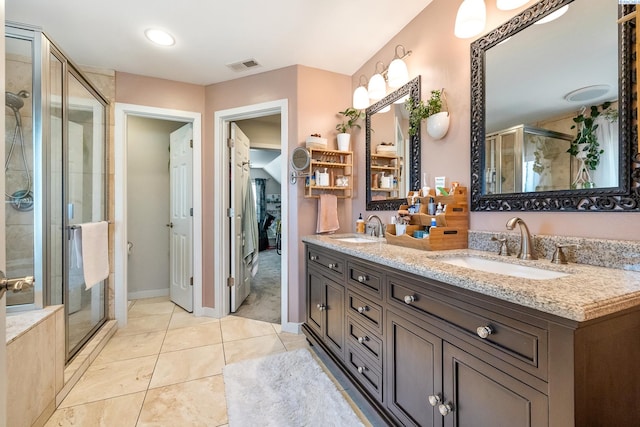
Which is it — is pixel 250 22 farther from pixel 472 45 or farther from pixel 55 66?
pixel 472 45

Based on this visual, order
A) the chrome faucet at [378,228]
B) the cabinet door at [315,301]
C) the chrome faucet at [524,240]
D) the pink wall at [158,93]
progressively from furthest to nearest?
1. the pink wall at [158,93]
2. the chrome faucet at [378,228]
3. the cabinet door at [315,301]
4. the chrome faucet at [524,240]

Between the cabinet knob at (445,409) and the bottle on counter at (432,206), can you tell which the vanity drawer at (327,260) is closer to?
the bottle on counter at (432,206)

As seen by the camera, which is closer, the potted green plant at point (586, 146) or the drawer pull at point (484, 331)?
the drawer pull at point (484, 331)

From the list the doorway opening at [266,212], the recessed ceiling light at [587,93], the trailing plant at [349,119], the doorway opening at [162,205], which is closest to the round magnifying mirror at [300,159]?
the trailing plant at [349,119]

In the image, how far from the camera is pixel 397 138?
6.87 ft

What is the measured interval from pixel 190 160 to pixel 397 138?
6.64ft

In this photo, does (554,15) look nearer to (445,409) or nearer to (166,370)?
(445,409)

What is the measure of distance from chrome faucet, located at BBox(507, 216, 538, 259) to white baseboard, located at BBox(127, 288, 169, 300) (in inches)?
141

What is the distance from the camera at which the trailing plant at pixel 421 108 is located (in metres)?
1.64

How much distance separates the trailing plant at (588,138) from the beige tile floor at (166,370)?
1.53m

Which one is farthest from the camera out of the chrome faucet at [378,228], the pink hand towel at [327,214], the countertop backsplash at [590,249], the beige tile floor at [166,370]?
the pink hand towel at [327,214]

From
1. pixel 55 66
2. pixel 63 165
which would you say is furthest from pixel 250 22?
pixel 63 165

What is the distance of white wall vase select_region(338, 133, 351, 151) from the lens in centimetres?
250

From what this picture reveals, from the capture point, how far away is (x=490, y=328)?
81 centimetres
